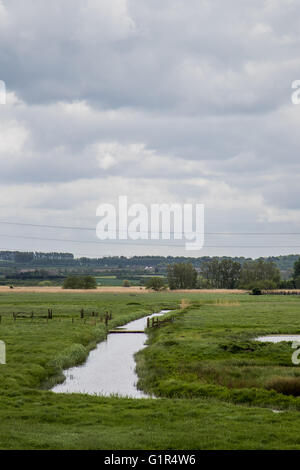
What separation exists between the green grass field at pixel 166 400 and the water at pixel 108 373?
1039mm

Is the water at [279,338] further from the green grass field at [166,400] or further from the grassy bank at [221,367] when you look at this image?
the green grass field at [166,400]

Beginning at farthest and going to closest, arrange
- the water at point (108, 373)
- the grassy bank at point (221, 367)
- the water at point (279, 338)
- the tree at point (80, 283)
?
the tree at point (80, 283), the water at point (279, 338), the water at point (108, 373), the grassy bank at point (221, 367)

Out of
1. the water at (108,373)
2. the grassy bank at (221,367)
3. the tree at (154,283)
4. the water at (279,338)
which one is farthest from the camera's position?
the tree at (154,283)

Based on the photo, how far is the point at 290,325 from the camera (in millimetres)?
67062

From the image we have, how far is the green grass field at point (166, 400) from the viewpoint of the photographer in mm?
19469

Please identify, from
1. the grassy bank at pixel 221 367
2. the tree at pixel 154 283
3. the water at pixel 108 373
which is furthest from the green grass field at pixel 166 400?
the tree at pixel 154 283

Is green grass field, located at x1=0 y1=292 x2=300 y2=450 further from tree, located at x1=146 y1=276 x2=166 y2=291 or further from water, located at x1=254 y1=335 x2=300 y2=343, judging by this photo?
tree, located at x1=146 y1=276 x2=166 y2=291

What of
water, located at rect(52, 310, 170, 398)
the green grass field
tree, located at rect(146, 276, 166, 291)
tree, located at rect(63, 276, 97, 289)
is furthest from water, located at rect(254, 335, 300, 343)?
tree, located at rect(146, 276, 166, 291)

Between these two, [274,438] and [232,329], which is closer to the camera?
[274,438]

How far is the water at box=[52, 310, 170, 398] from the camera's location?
3225 cm

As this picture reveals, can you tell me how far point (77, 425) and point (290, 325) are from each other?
50233mm

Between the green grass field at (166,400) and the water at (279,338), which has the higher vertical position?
the green grass field at (166,400)

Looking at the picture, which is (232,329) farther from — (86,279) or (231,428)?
(86,279)
